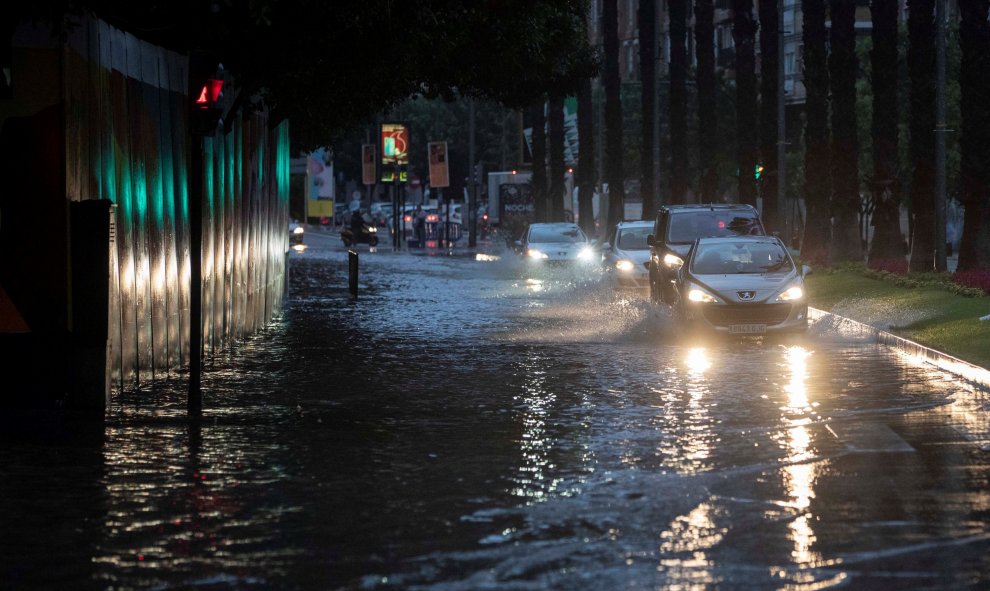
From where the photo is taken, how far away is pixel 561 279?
139 ft

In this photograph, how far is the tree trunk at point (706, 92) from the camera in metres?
57.7

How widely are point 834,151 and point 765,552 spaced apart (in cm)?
3356

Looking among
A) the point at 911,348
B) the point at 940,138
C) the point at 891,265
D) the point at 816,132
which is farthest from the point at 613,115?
the point at 911,348

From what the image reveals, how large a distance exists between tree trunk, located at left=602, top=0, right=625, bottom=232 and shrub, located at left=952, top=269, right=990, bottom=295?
39.7m

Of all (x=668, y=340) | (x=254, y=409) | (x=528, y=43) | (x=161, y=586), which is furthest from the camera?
(x=528, y=43)

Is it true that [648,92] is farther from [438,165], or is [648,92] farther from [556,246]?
[556,246]

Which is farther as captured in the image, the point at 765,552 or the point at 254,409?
the point at 254,409

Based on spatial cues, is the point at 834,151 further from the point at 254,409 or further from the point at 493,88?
the point at 254,409

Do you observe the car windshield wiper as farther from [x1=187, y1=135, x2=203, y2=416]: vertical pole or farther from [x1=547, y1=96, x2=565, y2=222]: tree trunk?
[x1=547, y1=96, x2=565, y2=222]: tree trunk

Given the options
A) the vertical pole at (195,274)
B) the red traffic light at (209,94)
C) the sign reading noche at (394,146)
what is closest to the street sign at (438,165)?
the sign reading noche at (394,146)

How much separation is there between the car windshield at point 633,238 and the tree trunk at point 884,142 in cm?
532

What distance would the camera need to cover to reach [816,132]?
1692 inches

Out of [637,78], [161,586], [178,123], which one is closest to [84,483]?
[161,586]

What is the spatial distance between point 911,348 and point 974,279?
867 cm
